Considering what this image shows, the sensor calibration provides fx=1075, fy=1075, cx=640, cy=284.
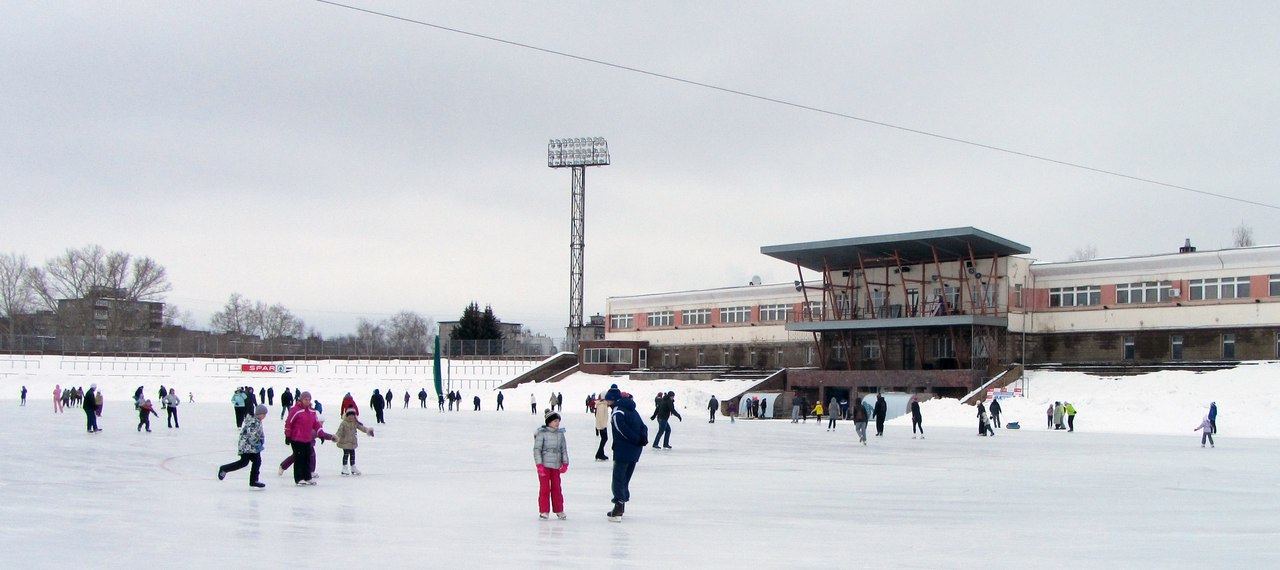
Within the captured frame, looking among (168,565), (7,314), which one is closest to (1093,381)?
(168,565)

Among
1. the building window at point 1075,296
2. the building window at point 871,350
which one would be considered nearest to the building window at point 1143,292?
the building window at point 1075,296

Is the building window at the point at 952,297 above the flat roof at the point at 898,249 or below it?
below

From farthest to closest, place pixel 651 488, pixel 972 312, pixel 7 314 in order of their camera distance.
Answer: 1. pixel 7 314
2. pixel 972 312
3. pixel 651 488

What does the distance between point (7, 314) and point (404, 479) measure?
11975 cm

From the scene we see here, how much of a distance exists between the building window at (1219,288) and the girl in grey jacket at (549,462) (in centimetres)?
5207

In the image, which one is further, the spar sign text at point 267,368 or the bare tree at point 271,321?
the bare tree at point 271,321

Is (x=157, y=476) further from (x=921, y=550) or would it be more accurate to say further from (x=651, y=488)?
(x=921, y=550)

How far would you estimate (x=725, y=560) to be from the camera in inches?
396

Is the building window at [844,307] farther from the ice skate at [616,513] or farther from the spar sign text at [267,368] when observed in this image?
the ice skate at [616,513]

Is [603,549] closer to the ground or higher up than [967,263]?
closer to the ground

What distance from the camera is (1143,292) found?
5784cm

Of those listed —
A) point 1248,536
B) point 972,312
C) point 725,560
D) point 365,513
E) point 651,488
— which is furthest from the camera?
point 972,312

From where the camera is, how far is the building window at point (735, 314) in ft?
252

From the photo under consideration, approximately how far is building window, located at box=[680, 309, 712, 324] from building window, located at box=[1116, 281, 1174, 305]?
2971 centimetres
